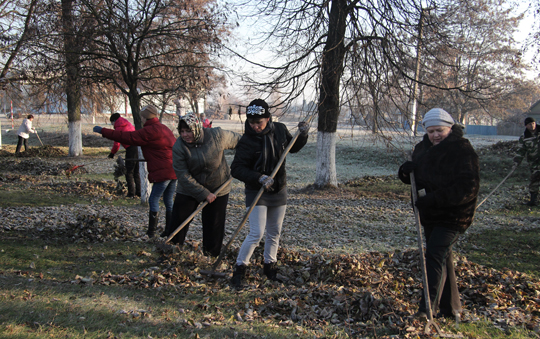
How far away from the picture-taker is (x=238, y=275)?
13.7 ft

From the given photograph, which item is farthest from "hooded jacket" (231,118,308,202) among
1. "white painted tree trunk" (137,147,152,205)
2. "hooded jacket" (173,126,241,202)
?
"white painted tree trunk" (137,147,152,205)

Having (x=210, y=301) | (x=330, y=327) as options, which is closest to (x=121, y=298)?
(x=210, y=301)

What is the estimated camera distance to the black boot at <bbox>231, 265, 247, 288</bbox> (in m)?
4.15

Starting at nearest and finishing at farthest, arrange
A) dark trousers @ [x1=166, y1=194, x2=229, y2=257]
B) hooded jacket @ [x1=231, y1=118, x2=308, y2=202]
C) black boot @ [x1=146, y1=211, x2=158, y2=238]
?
hooded jacket @ [x1=231, y1=118, x2=308, y2=202] → dark trousers @ [x1=166, y1=194, x2=229, y2=257] → black boot @ [x1=146, y1=211, x2=158, y2=238]

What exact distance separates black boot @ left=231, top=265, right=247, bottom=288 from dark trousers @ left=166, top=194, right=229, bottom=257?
2.65 feet

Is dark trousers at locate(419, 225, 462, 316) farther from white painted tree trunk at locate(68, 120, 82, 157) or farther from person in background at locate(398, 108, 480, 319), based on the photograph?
white painted tree trunk at locate(68, 120, 82, 157)

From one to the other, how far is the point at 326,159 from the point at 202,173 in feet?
21.5

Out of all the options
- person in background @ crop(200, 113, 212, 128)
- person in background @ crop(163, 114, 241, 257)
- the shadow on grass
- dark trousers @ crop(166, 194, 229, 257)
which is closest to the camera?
person in background @ crop(163, 114, 241, 257)

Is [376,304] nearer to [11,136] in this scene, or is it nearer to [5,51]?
[5,51]

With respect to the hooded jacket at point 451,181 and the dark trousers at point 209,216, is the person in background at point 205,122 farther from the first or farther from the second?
the hooded jacket at point 451,181

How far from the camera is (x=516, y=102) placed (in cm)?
3244

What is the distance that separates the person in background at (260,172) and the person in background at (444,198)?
54.7 inches

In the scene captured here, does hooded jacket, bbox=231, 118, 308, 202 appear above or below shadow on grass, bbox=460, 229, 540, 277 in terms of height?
above

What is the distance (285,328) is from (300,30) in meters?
8.19
